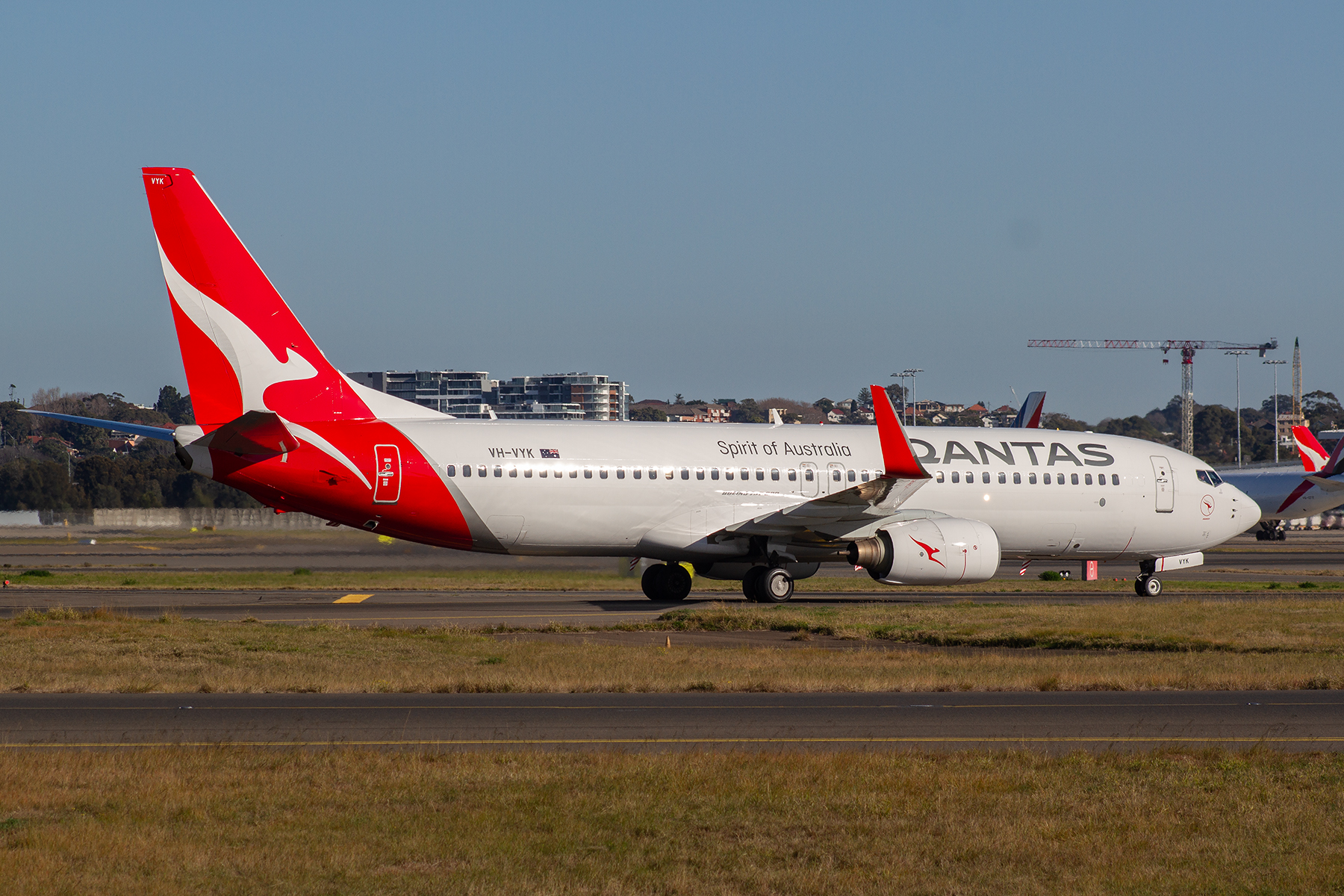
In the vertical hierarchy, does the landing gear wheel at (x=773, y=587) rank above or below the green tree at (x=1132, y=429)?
below

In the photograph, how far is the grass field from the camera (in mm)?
35094

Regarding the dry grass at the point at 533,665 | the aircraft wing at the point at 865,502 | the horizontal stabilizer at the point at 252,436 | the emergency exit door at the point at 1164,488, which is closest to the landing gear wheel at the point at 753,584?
the aircraft wing at the point at 865,502

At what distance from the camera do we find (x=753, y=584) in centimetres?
2978

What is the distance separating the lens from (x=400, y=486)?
27.6 metres

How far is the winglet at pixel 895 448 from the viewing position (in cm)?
2783

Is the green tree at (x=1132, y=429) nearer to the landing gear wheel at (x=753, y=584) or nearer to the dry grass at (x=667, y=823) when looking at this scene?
the landing gear wheel at (x=753, y=584)

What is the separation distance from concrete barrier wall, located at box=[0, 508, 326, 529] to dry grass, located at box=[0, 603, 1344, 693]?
122 feet

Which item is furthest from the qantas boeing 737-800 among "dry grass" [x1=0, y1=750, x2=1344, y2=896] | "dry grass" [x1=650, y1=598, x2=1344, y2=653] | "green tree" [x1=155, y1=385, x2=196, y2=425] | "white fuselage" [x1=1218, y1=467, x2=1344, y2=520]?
"green tree" [x1=155, y1=385, x2=196, y2=425]

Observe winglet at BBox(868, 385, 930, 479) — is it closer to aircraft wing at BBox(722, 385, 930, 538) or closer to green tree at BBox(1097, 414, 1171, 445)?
aircraft wing at BBox(722, 385, 930, 538)

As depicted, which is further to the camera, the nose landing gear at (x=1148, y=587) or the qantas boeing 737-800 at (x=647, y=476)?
the nose landing gear at (x=1148, y=587)

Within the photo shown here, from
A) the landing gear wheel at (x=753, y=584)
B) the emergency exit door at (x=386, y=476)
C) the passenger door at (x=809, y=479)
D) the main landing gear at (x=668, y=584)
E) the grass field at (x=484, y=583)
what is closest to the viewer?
the emergency exit door at (x=386, y=476)

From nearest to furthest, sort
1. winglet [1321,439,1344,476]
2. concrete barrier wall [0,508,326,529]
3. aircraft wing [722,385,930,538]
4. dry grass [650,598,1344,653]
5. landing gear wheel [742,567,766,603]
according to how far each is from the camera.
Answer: dry grass [650,598,1344,653] < aircraft wing [722,385,930,538] < landing gear wheel [742,567,766,603] < winglet [1321,439,1344,476] < concrete barrier wall [0,508,326,529]

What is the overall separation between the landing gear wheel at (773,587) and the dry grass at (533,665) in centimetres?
845

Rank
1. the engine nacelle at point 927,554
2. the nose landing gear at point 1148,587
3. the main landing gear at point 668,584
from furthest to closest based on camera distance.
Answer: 1. the nose landing gear at point 1148,587
2. the main landing gear at point 668,584
3. the engine nacelle at point 927,554
